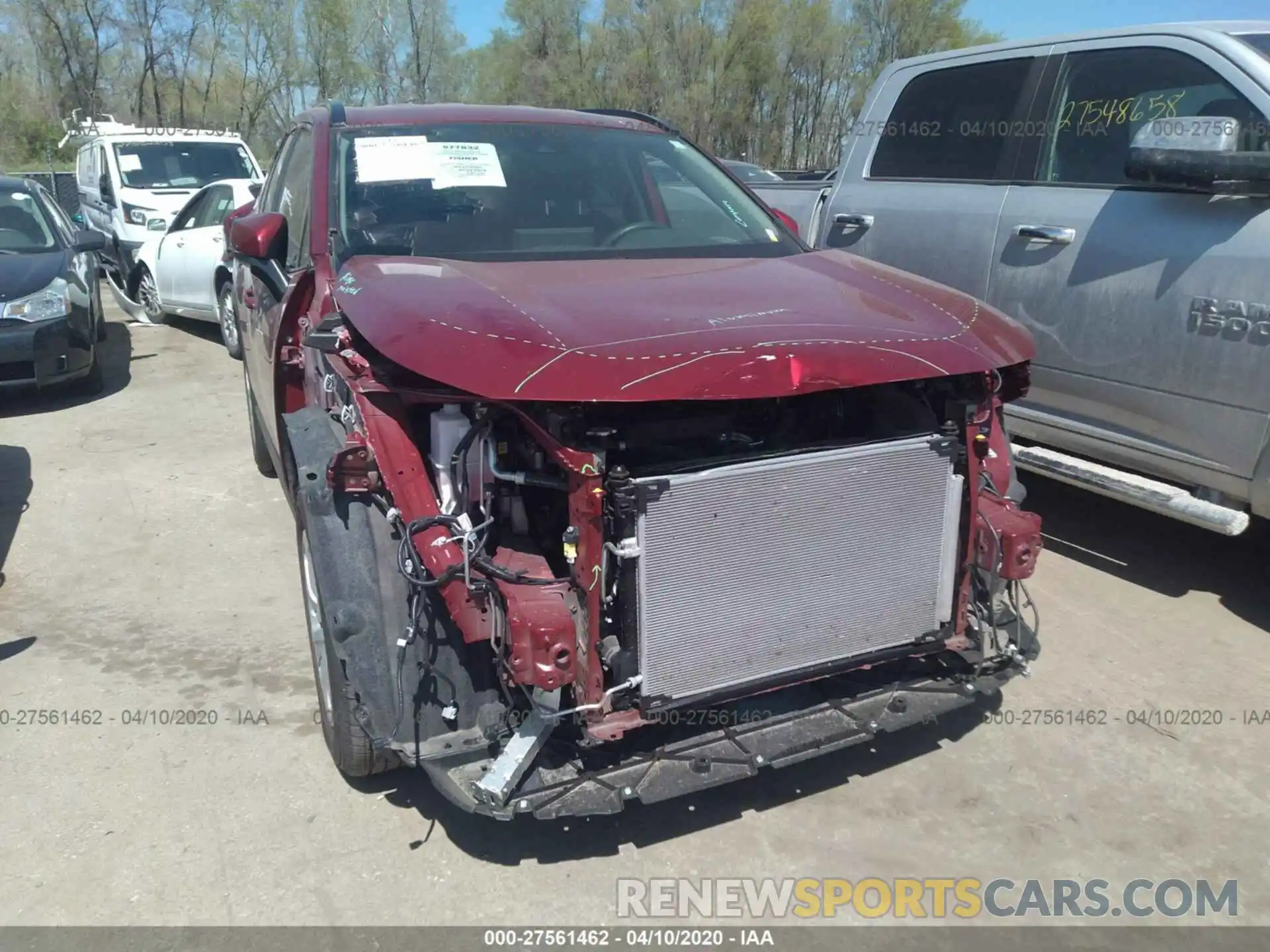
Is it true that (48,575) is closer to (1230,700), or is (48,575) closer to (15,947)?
(15,947)

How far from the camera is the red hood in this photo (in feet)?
7.82

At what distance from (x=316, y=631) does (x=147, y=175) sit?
11089 millimetres

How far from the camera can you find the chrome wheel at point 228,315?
29.5 feet

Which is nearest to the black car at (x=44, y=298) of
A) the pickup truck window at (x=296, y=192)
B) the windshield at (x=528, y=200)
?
the pickup truck window at (x=296, y=192)

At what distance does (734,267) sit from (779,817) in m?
1.73

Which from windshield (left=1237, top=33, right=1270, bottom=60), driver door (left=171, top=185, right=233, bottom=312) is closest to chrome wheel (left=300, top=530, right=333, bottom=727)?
windshield (left=1237, top=33, right=1270, bottom=60)

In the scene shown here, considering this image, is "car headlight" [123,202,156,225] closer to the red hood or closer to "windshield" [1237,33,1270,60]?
the red hood

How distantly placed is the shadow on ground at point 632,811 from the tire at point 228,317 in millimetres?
6587

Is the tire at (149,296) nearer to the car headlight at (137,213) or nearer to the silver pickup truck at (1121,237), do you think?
the car headlight at (137,213)

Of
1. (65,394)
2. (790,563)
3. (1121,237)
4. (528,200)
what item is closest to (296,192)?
(528,200)

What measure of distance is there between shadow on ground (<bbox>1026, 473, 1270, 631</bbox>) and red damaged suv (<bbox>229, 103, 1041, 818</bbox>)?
5.80 ft

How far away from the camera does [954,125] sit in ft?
17.4

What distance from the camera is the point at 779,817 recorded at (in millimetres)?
3029

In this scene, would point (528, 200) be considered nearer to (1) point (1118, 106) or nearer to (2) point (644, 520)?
(2) point (644, 520)
